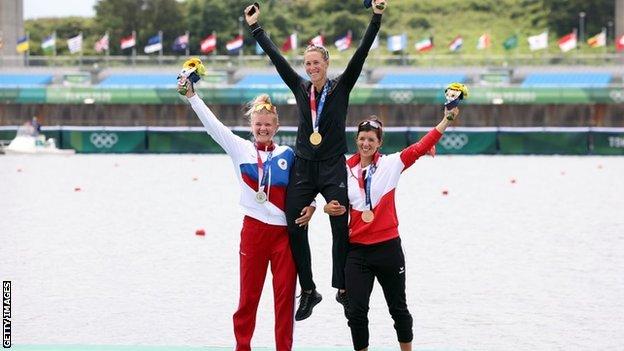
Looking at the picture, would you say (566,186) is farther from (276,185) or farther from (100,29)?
(100,29)

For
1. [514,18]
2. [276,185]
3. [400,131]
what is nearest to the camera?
[276,185]

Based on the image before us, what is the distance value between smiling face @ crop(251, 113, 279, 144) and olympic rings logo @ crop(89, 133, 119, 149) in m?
35.8

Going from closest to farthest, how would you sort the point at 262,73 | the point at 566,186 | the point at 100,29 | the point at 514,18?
the point at 566,186 < the point at 262,73 < the point at 100,29 < the point at 514,18

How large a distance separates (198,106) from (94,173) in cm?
2288

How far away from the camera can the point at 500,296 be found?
33.9 feet

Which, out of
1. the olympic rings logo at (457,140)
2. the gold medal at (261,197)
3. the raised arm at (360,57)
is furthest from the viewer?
the olympic rings logo at (457,140)

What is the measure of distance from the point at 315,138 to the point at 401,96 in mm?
50238

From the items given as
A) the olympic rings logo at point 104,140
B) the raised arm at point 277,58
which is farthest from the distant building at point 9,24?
the raised arm at point 277,58

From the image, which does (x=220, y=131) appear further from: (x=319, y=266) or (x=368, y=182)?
(x=319, y=266)

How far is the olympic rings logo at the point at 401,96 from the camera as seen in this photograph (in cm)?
5486

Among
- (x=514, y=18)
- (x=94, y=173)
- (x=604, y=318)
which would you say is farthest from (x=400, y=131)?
(x=514, y=18)

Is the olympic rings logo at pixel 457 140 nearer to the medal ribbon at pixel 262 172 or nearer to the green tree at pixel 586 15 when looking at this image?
the medal ribbon at pixel 262 172

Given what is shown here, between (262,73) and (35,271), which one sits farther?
(262,73)

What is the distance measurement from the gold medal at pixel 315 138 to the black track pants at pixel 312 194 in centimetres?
11
